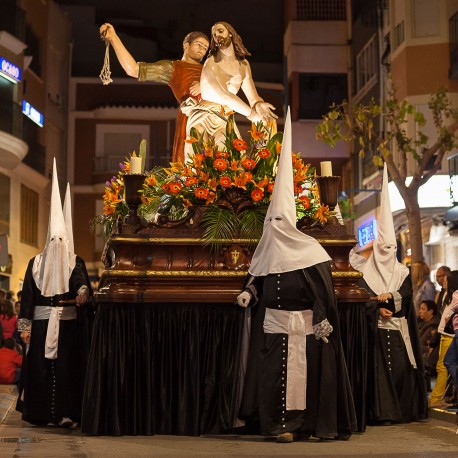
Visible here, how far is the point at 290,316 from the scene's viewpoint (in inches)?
372

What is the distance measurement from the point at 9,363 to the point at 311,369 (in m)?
8.87

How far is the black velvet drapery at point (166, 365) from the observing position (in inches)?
392

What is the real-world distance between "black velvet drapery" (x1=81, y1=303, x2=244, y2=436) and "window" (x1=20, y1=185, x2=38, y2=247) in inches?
1146

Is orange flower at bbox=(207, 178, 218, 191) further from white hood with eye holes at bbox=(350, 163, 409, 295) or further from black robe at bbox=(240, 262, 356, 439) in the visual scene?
white hood with eye holes at bbox=(350, 163, 409, 295)

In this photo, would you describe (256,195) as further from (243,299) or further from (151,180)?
(243,299)

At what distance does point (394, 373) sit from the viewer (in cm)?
1130

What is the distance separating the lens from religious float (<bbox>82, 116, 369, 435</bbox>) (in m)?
9.98

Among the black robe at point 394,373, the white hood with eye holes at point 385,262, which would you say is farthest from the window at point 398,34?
the black robe at point 394,373

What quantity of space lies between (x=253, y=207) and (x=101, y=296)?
165cm

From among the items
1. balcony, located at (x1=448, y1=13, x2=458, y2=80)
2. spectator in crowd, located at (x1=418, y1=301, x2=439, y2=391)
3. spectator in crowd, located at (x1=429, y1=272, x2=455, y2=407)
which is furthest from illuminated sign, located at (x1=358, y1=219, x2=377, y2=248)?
spectator in crowd, located at (x1=429, y1=272, x2=455, y2=407)

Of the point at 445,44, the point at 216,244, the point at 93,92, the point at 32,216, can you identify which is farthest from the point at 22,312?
the point at 93,92

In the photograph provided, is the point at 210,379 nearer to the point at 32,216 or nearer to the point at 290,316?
the point at 290,316

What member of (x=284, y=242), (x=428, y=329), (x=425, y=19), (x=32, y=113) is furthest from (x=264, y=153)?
(x=32, y=113)

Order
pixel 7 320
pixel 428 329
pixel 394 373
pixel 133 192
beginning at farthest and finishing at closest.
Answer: pixel 7 320 → pixel 428 329 → pixel 394 373 → pixel 133 192
